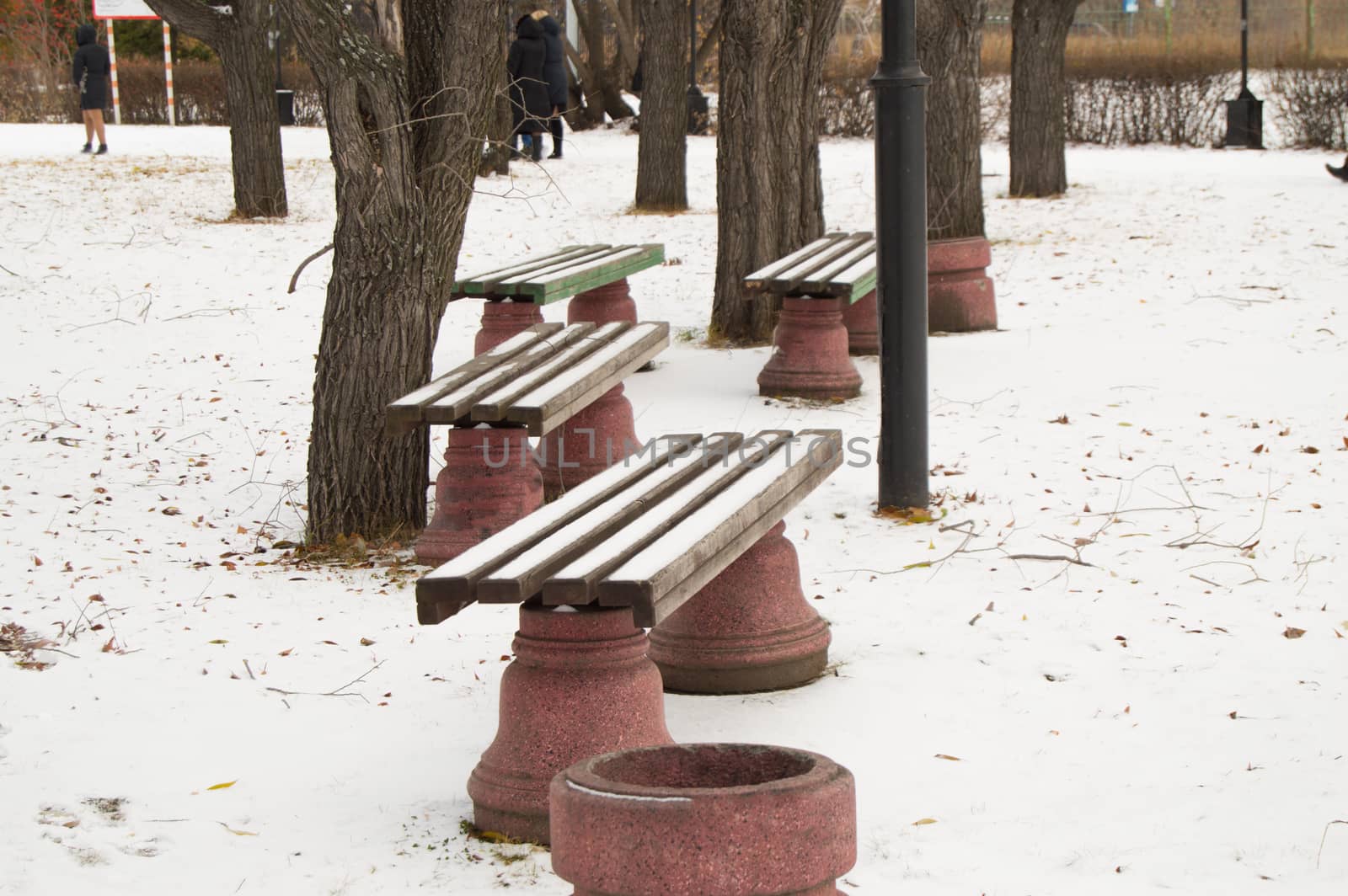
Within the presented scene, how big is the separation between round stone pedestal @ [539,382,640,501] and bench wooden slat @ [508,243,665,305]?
1418 millimetres

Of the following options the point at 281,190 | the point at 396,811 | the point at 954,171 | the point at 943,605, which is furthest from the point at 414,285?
the point at 281,190

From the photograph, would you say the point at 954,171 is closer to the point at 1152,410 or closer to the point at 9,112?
the point at 1152,410

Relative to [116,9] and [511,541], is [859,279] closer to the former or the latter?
[511,541]

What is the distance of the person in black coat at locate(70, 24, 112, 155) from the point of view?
17.2 m

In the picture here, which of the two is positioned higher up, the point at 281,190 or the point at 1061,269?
the point at 281,190

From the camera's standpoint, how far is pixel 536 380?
5.50 metres

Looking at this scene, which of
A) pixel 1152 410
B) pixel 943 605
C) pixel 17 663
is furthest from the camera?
pixel 1152 410

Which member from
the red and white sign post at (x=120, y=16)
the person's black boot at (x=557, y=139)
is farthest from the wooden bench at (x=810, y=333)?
the red and white sign post at (x=120, y=16)

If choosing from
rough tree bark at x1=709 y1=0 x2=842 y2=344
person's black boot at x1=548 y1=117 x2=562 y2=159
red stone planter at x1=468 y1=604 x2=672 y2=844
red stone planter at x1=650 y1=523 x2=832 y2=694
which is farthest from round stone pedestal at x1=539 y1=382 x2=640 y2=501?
person's black boot at x1=548 y1=117 x2=562 y2=159

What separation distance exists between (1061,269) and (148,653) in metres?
7.86

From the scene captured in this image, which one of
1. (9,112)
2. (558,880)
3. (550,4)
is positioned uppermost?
(550,4)

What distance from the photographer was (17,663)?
170 inches

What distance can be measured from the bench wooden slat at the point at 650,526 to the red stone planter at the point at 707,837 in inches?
30.3

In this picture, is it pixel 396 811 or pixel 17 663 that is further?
pixel 17 663
